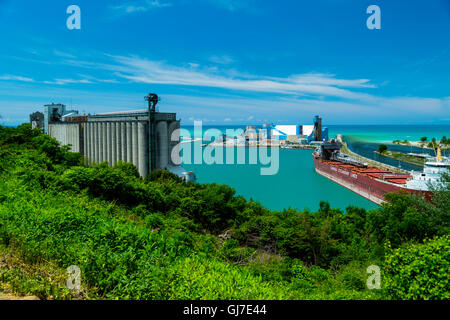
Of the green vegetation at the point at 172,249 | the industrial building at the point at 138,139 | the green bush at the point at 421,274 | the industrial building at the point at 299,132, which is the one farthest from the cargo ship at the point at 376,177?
the industrial building at the point at 299,132

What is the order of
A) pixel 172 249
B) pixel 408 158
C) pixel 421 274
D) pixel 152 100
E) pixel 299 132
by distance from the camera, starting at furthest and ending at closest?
pixel 299 132
pixel 408 158
pixel 152 100
pixel 172 249
pixel 421 274

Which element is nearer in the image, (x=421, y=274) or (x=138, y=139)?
(x=421, y=274)

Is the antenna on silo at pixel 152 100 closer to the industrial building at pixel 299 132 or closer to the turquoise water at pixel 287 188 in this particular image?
the turquoise water at pixel 287 188

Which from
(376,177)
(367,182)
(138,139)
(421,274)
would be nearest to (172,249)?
(421,274)

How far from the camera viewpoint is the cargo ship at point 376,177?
18.2 metres

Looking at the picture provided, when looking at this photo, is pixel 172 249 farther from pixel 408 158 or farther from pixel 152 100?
pixel 408 158

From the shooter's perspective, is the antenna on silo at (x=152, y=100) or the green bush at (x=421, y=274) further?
the antenna on silo at (x=152, y=100)

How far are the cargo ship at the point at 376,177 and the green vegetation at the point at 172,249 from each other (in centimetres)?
935

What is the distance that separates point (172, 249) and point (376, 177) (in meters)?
25.2

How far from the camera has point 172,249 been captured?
4.35m

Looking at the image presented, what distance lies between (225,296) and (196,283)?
376 millimetres

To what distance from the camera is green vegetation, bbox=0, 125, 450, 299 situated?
300 centimetres

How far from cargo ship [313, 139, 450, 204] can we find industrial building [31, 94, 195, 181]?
1520 centimetres

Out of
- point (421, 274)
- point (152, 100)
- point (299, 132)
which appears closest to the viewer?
point (421, 274)
